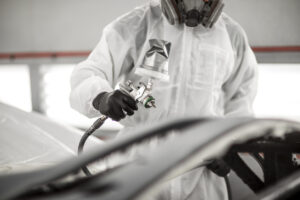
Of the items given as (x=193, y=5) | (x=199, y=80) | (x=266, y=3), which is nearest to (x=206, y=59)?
(x=199, y=80)

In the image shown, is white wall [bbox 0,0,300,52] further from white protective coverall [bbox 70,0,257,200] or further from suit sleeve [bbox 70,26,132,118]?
suit sleeve [bbox 70,26,132,118]

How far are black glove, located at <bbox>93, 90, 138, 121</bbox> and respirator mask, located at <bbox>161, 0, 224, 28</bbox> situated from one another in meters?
0.37

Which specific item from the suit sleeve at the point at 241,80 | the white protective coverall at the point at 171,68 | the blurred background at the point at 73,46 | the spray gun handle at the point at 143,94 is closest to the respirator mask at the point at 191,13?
the white protective coverall at the point at 171,68

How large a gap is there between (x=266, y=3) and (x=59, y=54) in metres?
2.01

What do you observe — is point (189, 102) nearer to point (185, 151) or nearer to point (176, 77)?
point (176, 77)

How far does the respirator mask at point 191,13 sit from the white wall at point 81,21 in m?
1.55

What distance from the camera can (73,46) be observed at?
9.45ft

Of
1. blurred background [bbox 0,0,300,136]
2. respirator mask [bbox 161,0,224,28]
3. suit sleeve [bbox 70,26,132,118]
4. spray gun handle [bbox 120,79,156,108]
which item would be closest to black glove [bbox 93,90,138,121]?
spray gun handle [bbox 120,79,156,108]

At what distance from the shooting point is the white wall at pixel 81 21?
2.40 metres

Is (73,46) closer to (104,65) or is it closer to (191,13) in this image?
(104,65)

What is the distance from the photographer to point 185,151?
12.4 inches

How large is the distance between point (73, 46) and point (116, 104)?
2192 mm

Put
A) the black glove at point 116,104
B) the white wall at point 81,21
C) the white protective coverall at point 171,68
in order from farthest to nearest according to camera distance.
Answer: the white wall at point 81,21 → the white protective coverall at point 171,68 → the black glove at point 116,104

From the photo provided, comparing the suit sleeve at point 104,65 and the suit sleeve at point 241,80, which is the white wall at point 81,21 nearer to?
the suit sleeve at point 241,80
